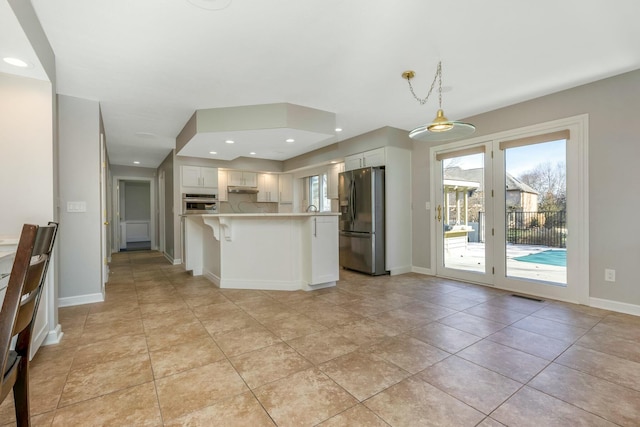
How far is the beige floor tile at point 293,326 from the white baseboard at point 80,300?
2.21m

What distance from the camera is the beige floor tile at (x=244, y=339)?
2.25 metres

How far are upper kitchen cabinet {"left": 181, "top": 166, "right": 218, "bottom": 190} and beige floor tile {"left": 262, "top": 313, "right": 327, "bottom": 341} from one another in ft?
14.5

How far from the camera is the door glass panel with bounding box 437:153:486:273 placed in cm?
429

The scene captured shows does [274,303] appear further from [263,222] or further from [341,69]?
[341,69]

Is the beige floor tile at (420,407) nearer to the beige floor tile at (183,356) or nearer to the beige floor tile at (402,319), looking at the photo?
the beige floor tile at (402,319)

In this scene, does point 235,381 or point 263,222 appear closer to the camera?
point 235,381

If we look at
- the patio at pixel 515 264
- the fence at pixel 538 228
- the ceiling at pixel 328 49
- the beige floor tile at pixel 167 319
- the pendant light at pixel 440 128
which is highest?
the ceiling at pixel 328 49

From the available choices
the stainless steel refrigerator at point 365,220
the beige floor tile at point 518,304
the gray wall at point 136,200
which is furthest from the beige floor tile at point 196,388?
the gray wall at point 136,200

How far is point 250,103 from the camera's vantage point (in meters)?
3.79

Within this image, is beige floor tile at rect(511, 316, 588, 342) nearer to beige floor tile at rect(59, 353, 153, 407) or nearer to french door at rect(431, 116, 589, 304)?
french door at rect(431, 116, 589, 304)

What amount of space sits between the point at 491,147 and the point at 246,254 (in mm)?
3661

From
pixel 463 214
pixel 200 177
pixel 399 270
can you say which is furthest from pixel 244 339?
pixel 200 177

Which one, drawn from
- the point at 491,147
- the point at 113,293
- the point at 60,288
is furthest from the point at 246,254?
the point at 491,147

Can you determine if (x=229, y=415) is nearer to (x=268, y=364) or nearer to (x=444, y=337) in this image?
(x=268, y=364)
